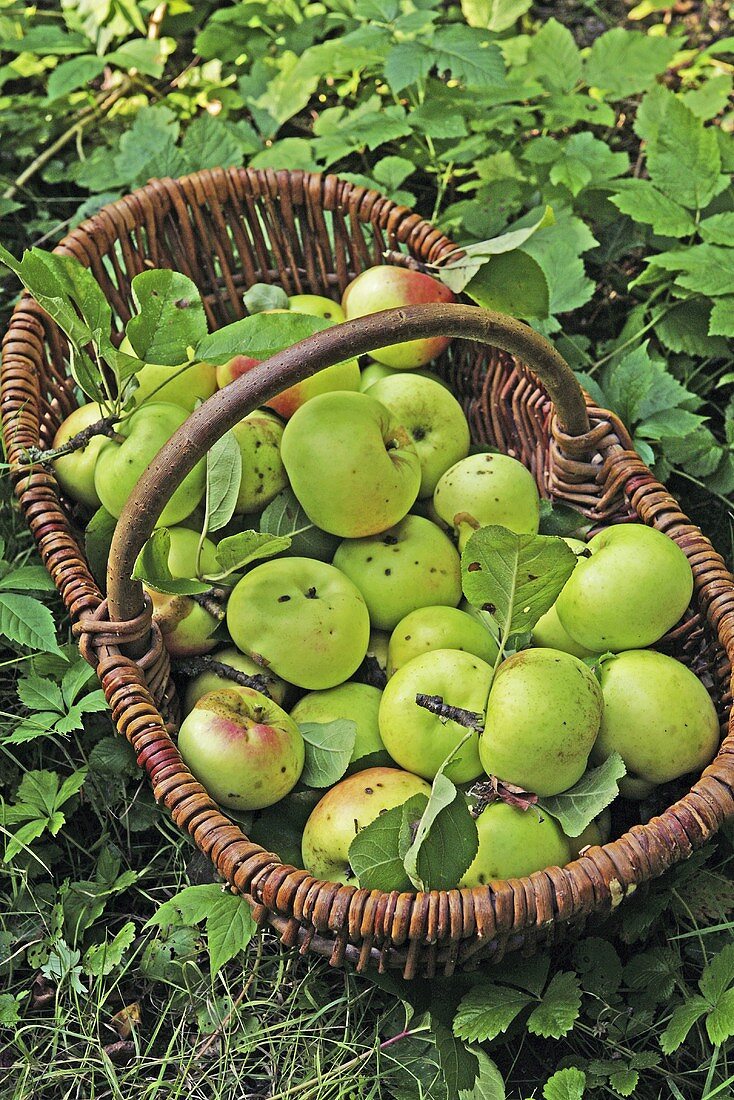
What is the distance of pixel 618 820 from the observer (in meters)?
1.57

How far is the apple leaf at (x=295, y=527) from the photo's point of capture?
5.76ft

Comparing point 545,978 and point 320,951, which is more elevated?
point 320,951

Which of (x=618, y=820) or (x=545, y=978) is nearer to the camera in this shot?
(x=545, y=978)

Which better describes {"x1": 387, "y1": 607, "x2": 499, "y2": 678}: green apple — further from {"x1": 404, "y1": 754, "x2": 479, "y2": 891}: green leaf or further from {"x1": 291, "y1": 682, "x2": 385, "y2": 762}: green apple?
{"x1": 404, "y1": 754, "x2": 479, "y2": 891}: green leaf

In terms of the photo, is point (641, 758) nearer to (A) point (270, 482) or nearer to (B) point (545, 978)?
(B) point (545, 978)

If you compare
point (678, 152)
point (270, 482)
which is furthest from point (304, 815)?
point (678, 152)

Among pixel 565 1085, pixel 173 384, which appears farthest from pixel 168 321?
pixel 565 1085

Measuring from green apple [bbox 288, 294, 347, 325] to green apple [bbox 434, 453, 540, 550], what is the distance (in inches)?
17.8

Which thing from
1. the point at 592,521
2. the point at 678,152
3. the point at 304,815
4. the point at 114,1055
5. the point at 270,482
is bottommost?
the point at 114,1055

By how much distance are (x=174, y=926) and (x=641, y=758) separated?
30.8 inches

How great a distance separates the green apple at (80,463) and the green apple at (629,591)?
0.85 metres

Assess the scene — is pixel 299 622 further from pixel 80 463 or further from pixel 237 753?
pixel 80 463

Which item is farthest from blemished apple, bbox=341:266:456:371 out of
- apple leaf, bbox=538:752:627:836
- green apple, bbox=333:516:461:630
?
apple leaf, bbox=538:752:627:836

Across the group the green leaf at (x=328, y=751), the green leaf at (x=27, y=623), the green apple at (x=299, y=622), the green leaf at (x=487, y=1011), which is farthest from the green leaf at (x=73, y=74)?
the green leaf at (x=487, y=1011)
